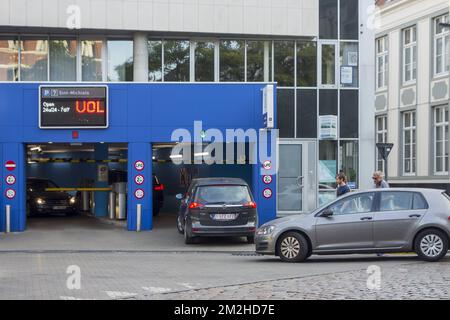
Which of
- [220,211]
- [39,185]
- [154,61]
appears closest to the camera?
[220,211]

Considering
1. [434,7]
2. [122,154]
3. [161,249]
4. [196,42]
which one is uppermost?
[434,7]

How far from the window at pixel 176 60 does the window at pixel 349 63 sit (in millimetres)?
5352

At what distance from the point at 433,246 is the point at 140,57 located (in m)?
13.8

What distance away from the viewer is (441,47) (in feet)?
126

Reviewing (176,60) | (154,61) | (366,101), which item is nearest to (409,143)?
(366,101)

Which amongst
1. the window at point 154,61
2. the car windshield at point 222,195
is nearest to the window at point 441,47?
the window at point 154,61

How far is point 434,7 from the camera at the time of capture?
39.2m

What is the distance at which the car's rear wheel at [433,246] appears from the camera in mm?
15125

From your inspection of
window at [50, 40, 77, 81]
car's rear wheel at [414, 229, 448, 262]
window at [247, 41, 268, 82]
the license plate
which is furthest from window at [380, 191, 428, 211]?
window at [50, 40, 77, 81]

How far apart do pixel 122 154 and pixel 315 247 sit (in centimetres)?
1818

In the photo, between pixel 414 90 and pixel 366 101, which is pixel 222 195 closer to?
pixel 366 101

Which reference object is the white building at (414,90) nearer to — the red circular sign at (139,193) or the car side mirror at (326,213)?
the red circular sign at (139,193)

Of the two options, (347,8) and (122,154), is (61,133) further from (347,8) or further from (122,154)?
(347,8)
